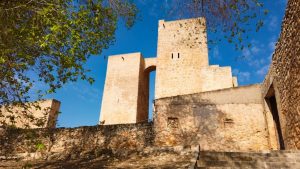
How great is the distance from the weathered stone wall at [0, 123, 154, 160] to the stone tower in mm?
6185

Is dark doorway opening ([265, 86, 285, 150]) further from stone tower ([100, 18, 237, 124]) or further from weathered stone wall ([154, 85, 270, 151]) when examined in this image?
stone tower ([100, 18, 237, 124])

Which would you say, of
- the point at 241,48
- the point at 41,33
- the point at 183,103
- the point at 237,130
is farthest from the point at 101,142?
the point at 241,48

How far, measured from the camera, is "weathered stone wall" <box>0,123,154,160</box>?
1021 cm

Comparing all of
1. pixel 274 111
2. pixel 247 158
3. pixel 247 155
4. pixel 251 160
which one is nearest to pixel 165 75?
pixel 274 111

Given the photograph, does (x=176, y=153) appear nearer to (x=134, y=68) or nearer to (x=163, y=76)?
(x=163, y=76)

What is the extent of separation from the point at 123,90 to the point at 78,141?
8000mm

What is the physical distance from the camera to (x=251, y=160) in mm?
5594

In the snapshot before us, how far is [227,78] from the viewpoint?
15906 mm

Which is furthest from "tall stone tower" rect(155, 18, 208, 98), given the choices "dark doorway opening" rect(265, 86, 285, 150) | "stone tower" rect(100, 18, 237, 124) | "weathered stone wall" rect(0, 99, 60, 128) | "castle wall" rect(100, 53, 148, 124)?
"weathered stone wall" rect(0, 99, 60, 128)

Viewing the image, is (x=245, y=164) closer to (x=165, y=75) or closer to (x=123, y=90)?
(x=165, y=75)

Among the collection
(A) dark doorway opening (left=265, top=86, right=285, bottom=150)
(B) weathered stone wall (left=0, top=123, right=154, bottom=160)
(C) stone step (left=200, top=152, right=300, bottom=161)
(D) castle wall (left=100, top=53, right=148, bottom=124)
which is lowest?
(C) stone step (left=200, top=152, right=300, bottom=161)

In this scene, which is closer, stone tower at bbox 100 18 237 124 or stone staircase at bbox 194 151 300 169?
stone staircase at bbox 194 151 300 169

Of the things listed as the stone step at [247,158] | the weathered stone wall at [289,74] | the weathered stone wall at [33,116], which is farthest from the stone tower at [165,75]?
the stone step at [247,158]

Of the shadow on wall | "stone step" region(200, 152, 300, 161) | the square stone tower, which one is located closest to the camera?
"stone step" region(200, 152, 300, 161)
